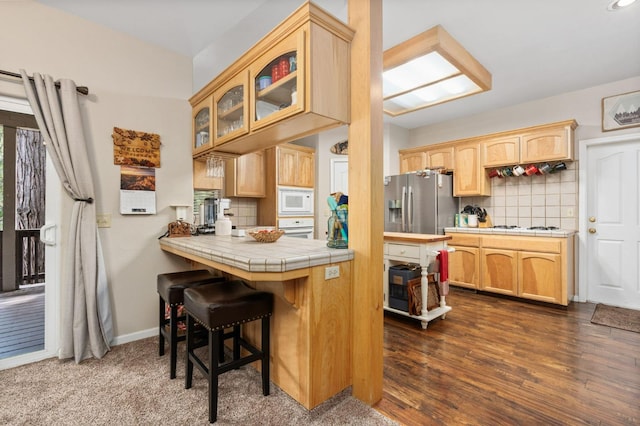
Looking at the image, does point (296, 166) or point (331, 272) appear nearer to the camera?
point (331, 272)

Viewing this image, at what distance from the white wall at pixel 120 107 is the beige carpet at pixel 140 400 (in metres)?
0.56

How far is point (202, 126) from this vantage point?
112 inches

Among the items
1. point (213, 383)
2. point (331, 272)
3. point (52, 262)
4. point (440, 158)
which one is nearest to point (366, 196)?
point (331, 272)

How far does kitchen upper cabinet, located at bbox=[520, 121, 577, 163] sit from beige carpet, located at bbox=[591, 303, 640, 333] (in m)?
1.77

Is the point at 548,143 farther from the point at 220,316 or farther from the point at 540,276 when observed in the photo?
the point at 220,316

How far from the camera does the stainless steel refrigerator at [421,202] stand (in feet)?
14.0

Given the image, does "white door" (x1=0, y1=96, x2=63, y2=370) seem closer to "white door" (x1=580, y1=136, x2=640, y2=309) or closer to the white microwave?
the white microwave

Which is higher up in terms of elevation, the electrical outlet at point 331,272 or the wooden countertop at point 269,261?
the wooden countertop at point 269,261

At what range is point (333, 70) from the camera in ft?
5.74

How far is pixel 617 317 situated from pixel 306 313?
11.6 feet

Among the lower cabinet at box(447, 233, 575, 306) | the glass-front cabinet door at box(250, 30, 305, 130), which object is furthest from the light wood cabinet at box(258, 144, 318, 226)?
the lower cabinet at box(447, 233, 575, 306)

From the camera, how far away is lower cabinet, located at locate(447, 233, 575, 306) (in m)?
3.44

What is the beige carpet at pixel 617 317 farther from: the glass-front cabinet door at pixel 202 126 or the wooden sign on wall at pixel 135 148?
the wooden sign on wall at pixel 135 148

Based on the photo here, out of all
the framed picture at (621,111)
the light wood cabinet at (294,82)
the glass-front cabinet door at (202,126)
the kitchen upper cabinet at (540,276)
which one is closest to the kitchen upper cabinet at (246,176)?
the glass-front cabinet door at (202,126)
